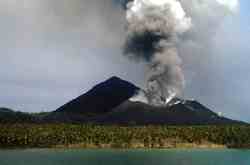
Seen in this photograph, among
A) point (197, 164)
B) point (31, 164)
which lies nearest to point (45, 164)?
point (31, 164)

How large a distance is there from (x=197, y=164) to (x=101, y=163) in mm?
21917

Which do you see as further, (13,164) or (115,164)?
(115,164)

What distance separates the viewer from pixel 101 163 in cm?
11550

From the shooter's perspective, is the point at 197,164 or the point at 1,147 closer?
the point at 197,164

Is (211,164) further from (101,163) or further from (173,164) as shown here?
(101,163)

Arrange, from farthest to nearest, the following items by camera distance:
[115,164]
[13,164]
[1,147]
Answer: [1,147] < [115,164] < [13,164]

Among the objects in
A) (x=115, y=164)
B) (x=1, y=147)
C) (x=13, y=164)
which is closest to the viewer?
(x=13, y=164)

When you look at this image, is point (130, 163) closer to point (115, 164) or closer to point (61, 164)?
point (115, 164)

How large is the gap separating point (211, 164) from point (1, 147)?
109 m

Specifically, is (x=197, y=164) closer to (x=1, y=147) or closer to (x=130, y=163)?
(x=130, y=163)

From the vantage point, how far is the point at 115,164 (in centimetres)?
11188

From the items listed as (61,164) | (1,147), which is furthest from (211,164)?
(1,147)

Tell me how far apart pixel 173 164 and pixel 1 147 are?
103 metres

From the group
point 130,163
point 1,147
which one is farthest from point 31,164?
point 1,147
